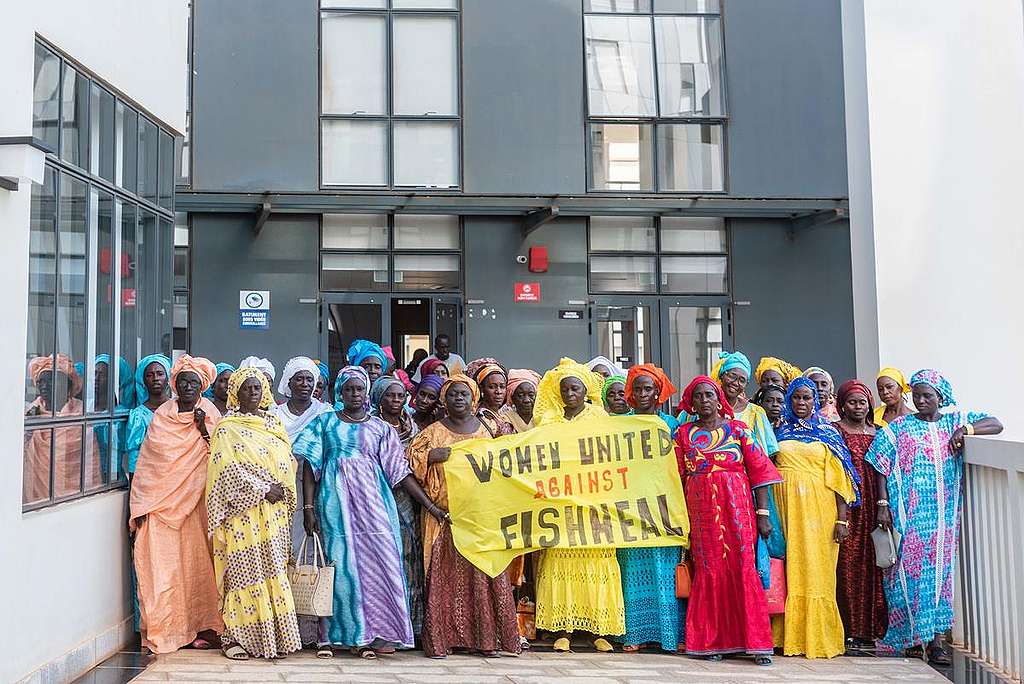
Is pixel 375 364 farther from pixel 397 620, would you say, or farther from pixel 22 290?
pixel 22 290

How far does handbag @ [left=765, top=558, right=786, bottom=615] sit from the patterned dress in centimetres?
68

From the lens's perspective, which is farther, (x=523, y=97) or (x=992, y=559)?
(x=523, y=97)

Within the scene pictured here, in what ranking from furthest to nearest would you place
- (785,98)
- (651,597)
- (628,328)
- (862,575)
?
(785,98), (628,328), (862,575), (651,597)

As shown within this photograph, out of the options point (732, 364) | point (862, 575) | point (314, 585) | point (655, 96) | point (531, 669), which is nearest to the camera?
point (531, 669)

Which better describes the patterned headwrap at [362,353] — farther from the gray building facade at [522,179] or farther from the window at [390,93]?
the window at [390,93]

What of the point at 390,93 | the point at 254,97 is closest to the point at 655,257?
the point at 390,93

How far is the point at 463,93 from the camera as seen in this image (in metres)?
14.6

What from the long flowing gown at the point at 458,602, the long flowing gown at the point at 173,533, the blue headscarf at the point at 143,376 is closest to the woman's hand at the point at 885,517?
the long flowing gown at the point at 458,602

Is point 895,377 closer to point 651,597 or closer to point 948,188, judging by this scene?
point 651,597

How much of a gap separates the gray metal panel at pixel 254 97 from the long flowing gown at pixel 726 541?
9.44m

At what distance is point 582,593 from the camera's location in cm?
637

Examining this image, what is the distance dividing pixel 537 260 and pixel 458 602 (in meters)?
8.79

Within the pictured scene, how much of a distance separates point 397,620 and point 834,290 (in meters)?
10.7

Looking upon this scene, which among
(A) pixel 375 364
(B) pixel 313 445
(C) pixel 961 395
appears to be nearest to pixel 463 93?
(A) pixel 375 364
